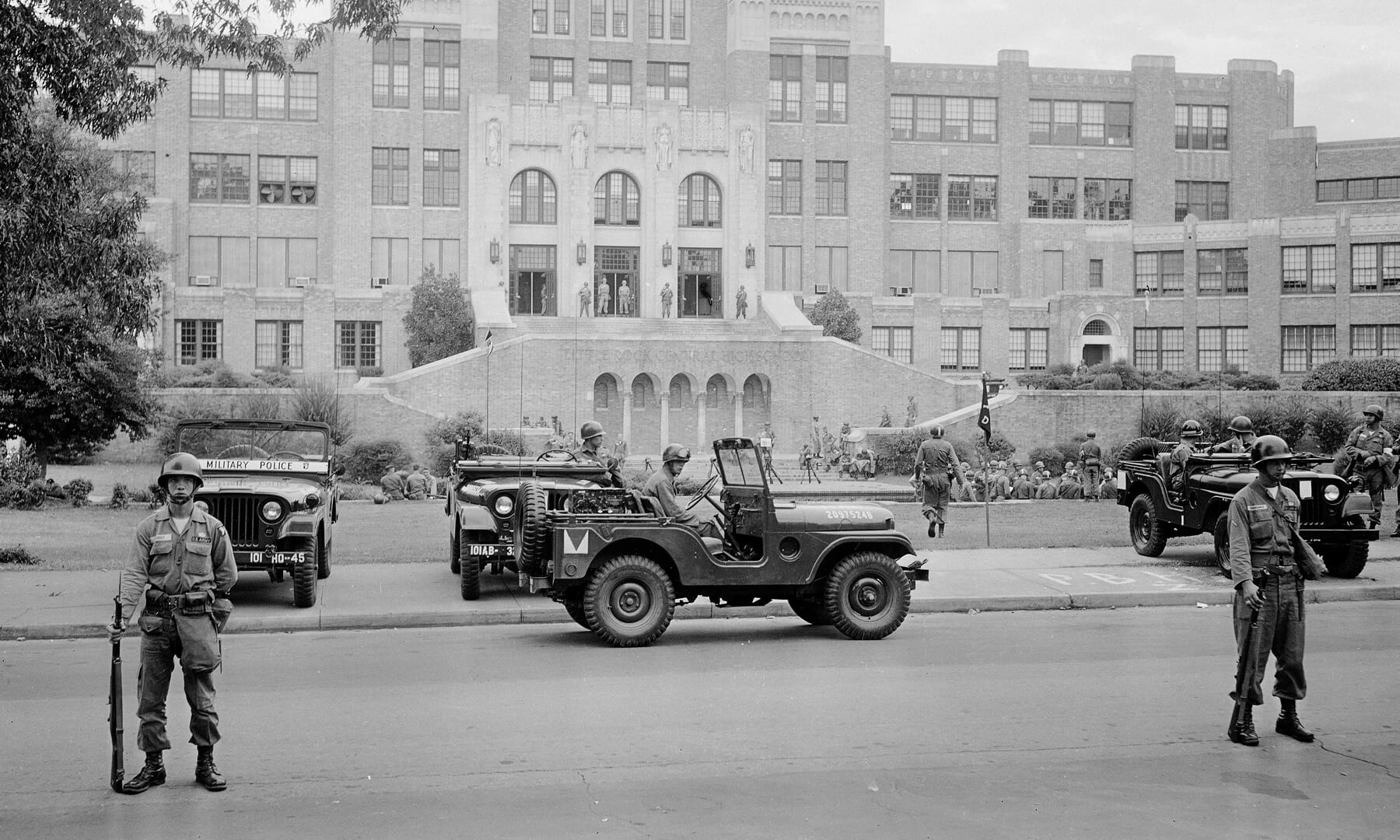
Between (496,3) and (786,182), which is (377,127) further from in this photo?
(786,182)

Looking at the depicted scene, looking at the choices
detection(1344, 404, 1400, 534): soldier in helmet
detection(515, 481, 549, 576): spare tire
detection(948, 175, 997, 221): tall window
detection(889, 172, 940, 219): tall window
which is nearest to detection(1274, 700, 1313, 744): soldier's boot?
detection(515, 481, 549, 576): spare tire

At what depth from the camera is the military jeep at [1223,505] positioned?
1581 centimetres

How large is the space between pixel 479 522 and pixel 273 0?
6825 mm

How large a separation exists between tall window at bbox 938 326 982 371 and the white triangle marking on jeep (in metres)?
50.9

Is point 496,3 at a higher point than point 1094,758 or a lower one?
higher

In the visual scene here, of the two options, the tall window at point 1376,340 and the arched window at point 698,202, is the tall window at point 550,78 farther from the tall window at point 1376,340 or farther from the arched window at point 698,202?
the tall window at point 1376,340

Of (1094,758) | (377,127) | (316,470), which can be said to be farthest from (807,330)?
(1094,758)

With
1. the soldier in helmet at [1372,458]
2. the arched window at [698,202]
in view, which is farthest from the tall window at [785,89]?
the soldier in helmet at [1372,458]

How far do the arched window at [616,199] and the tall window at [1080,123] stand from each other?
68.2 feet

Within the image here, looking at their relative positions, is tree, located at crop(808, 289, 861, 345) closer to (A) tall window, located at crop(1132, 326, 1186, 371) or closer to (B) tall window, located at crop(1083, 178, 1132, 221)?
(A) tall window, located at crop(1132, 326, 1186, 371)

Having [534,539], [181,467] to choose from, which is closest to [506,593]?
[534,539]

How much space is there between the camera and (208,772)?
7.20 metres

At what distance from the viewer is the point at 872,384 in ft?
160

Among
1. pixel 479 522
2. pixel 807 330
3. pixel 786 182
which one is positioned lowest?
pixel 479 522
